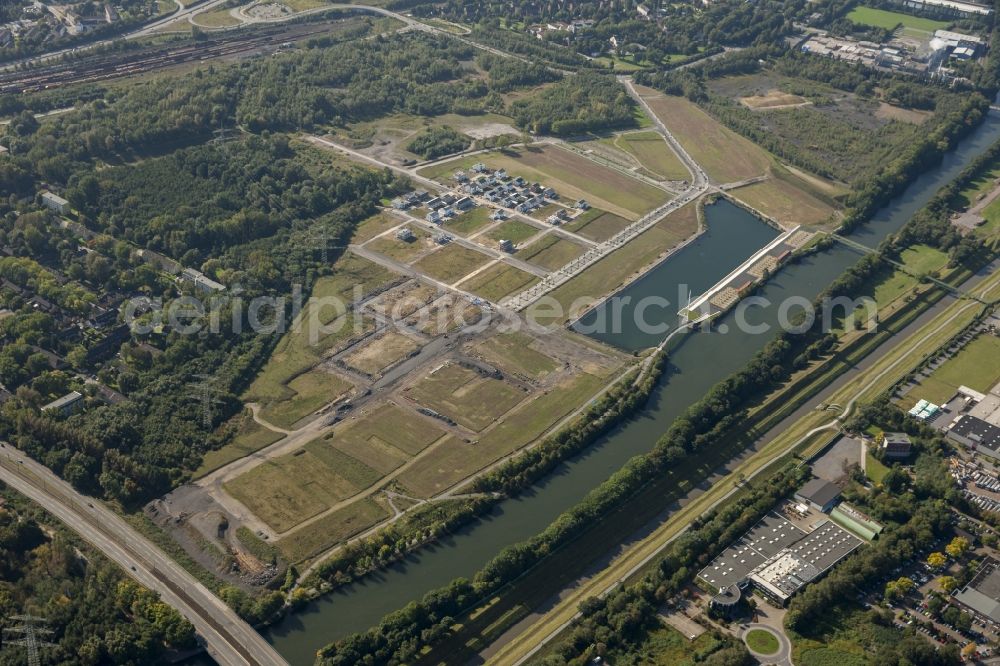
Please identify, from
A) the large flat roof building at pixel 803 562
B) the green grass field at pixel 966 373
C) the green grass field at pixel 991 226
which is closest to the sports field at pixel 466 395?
the large flat roof building at pixel 803 562

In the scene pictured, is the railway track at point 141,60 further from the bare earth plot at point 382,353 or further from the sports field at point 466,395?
the sports field at point 466,395

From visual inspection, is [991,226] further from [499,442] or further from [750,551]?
[499,442]

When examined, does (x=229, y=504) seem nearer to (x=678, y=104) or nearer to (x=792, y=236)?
(x=792, y=236)

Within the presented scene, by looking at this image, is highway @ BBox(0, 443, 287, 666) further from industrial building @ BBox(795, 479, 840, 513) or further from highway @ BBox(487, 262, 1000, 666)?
industrial building @ BBox(795, 479, 840, 513)

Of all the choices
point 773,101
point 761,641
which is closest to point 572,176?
point 773,101

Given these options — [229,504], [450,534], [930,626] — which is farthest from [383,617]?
[930,626]

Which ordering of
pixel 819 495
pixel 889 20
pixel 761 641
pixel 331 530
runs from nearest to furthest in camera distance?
pixel 761 641
pixel 331 530
pixel 819 495
pixel 889 20
